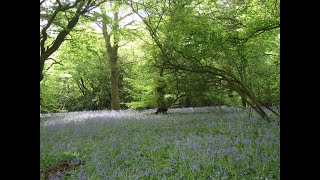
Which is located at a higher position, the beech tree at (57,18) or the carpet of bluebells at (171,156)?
the beech tree at (57,18)

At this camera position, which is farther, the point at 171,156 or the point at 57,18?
the point at 57,18

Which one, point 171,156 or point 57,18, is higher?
point 57,18

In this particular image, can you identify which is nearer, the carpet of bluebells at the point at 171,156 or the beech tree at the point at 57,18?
the carpet of bluebells at the point at 171,156

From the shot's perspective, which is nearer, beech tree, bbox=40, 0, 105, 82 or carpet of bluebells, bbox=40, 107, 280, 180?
carpet of bluebells, bbox=40, 107, 280, 180

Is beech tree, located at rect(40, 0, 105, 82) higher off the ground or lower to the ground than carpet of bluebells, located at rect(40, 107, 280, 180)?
higher
